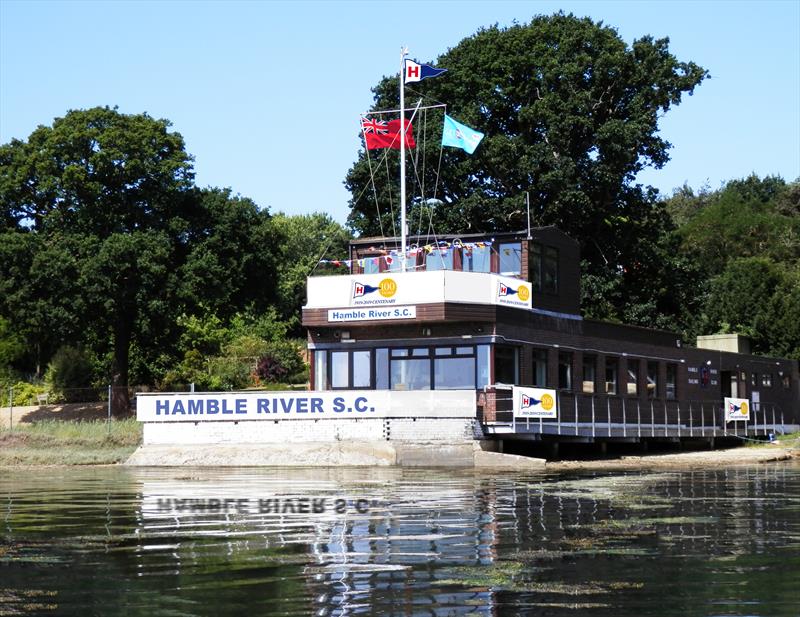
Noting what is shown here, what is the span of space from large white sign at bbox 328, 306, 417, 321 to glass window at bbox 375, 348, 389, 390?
134 centimetres

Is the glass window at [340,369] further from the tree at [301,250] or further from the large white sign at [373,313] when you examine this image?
the tree at [301,250]

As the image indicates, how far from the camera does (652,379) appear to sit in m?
50.0

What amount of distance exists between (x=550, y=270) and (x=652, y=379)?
8.16 metres

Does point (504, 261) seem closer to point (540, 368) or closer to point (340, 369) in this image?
point (540, 368)

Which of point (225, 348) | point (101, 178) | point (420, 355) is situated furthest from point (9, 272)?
point (420, 355)

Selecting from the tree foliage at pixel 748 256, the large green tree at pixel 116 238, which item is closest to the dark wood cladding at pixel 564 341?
the large green tree at pixel 116 238

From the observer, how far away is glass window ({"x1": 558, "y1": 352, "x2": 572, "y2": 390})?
44.2 metres

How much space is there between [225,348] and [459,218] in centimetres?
1739

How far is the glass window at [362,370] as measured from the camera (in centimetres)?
4219

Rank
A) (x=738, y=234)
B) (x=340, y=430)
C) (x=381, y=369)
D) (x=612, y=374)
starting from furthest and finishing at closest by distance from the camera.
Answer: (x=738, y=234) → (x=612, y=374) → (x=381, y=369) → (x=340, y=430)

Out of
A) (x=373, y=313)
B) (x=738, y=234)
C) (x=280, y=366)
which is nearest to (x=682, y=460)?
(x=373, y=313)

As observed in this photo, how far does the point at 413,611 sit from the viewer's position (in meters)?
10.5

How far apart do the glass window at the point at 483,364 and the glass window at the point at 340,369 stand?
4598mm

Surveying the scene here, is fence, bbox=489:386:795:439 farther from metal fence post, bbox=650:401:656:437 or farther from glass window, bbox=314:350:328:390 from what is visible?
glass window, bbox=314:350:328:390
